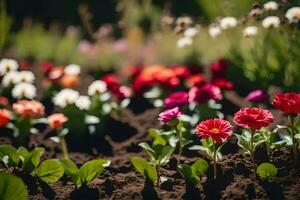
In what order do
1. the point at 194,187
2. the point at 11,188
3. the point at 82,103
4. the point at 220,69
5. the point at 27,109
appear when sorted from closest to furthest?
1. the point at 11,188
2. the point at 194,187
3. the point at 27,109
4. the point at 82,103
5. the point at 220,69

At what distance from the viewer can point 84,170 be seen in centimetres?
204

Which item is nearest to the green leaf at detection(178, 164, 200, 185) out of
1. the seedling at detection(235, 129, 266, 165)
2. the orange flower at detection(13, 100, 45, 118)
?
the seedling at detection(235, 129, 266, 165)

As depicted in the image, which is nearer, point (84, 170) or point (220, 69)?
point (84, 170)

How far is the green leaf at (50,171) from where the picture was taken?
6.76 feet

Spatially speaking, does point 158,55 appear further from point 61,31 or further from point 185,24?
point 61,31

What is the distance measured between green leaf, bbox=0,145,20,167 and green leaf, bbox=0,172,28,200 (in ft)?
1.29

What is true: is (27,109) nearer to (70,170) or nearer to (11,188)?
(70,170)

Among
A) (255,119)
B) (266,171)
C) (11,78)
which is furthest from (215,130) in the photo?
(11,78)

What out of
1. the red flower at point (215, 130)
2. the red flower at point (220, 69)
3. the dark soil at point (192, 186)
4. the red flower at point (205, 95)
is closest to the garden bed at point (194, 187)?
the dark soil at point (192, 186)

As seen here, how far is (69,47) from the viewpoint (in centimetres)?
534

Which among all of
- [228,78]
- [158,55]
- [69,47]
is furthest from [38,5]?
[228,78]

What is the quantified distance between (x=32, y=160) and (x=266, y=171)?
104 centimetres

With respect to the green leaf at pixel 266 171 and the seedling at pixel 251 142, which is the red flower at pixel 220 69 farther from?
the green leaf at pixel 266 171

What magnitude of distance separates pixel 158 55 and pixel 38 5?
4.55m
